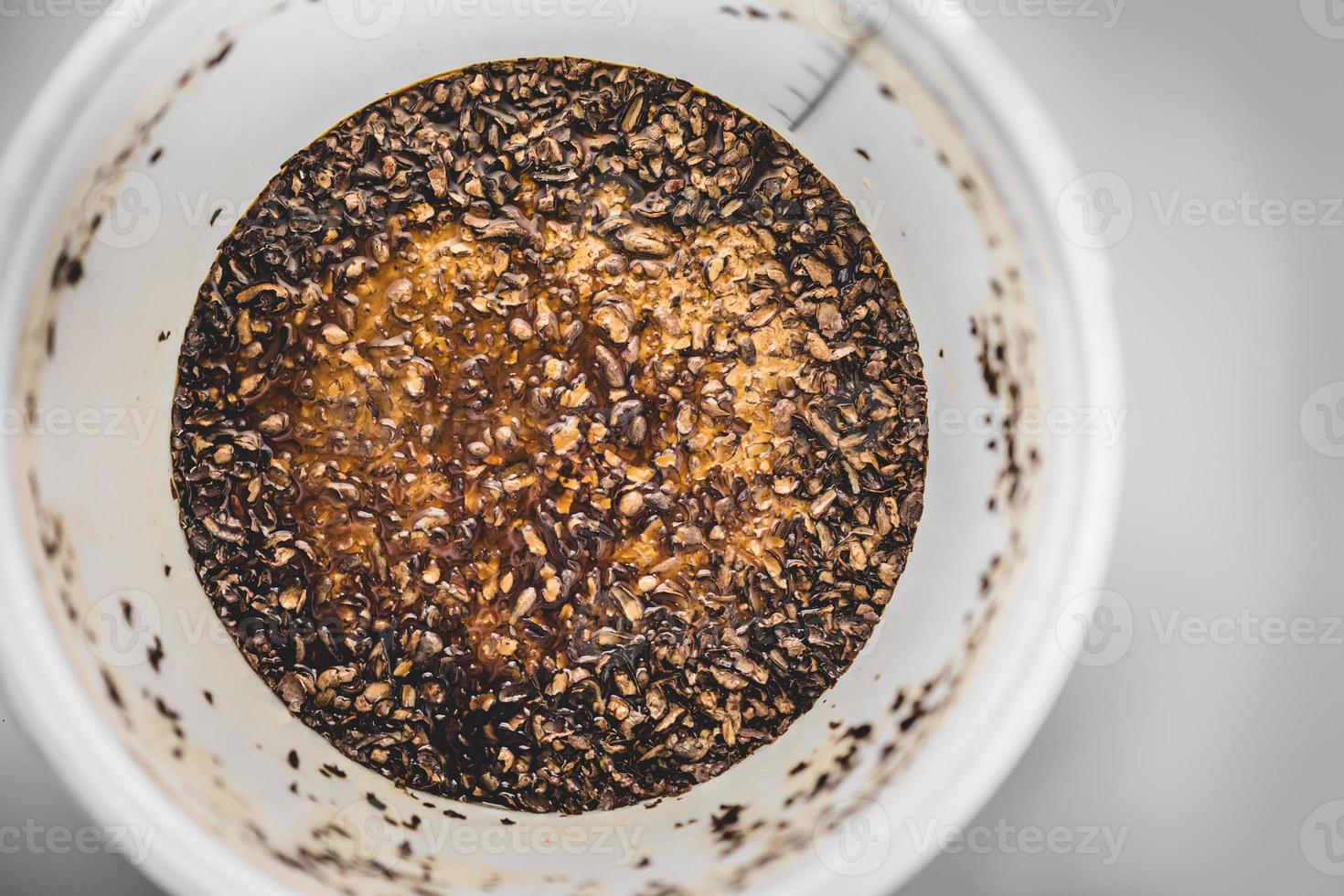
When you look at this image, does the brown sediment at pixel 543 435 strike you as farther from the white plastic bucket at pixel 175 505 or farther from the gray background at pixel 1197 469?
the gray background at pixel 1197 469

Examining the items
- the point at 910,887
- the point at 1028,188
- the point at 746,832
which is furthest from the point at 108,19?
the point at 910,887

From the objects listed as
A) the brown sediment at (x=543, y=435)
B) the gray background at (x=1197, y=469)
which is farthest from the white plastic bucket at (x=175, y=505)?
the gray background at (x=1197, y=469)

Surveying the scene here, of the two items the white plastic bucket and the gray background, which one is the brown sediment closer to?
the white plastic bucket

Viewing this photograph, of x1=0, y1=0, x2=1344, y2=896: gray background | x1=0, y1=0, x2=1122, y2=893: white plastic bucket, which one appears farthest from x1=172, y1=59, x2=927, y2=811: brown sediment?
x1=0, y1=0, x2=1344, y2=896: gray background

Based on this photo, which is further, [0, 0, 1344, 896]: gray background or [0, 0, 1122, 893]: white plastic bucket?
[0, 0, 1344, 896]: gray background

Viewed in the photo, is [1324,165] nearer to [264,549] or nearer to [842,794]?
[842,794]

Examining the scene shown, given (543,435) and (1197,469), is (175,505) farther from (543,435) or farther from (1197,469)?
(1197,469)

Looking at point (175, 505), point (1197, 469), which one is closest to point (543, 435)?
point (175, 505)
